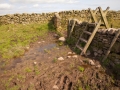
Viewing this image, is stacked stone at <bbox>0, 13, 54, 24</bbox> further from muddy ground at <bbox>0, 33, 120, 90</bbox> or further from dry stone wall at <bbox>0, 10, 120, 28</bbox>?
muddy ground at <bbox>0, 33, 120, 90</bbox>

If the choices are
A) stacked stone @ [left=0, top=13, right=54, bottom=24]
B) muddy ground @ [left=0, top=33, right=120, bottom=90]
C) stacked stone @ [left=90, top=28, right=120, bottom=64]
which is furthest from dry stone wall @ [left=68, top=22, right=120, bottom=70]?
stacked stone @ [left=0, top=13, right=54, bottom=24]

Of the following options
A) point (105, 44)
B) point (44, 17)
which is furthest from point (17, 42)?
point (44, 17)

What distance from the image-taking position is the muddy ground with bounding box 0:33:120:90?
4227mm

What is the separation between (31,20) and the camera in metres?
16.2

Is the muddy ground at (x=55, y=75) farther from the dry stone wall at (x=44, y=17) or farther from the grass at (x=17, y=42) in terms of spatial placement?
the dry stone wall at (x=44, y=17)

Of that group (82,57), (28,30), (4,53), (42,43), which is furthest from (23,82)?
(28,30)

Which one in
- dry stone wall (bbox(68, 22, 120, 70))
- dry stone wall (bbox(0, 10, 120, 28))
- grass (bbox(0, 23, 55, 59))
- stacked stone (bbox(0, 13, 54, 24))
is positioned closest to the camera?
dry stone wall (bbox(68, 22, 120, 70))

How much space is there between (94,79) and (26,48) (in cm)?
528

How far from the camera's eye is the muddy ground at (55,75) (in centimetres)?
423

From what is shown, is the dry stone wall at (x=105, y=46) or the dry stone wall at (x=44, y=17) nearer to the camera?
the dry stone wall at (x=105, y=46)

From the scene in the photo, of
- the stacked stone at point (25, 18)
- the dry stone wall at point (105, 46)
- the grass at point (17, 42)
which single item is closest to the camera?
the dry stone wall at point (105, 46)

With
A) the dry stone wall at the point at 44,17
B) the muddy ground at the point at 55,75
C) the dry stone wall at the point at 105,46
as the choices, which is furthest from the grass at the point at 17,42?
the dry stone wall at the point at 105,46

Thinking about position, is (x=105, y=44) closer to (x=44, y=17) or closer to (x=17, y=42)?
(x=17, y=42)

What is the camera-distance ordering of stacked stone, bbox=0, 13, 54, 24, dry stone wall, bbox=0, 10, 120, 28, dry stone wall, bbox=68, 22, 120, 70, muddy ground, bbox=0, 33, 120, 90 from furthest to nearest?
stacked stone, bbox=0, 13, 54, 24
dry stone wall, bbox=0, 10, 120, 28
dry stone wall, bbox=68, 22, 120, 70
muddy ground, bbox=0, 33, 120, 90
